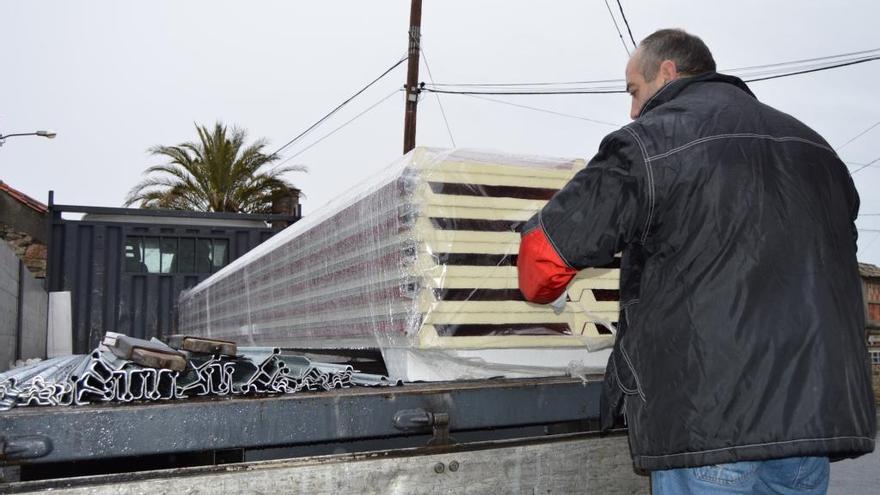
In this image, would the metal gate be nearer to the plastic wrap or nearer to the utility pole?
the plastic wrap

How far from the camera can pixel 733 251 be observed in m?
2.02

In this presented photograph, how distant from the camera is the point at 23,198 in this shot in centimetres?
1689

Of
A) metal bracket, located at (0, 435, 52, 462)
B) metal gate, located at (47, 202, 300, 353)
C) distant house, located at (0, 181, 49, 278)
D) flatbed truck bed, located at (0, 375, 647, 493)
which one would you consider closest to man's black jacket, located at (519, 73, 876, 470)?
flatbed truck bed, located at (0, 375, 647, 493)

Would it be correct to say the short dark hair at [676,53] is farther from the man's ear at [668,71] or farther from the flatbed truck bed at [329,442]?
the flatbed truck bed at [329,442]

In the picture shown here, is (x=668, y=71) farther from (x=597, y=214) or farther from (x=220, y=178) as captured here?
(x=220, y=178)

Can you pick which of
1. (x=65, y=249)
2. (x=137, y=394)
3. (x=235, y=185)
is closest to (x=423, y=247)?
(x=137, y=394)

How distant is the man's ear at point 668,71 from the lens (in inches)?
93.0

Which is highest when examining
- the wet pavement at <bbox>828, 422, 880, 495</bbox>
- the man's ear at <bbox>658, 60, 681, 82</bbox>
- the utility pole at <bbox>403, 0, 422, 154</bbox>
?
the utility pole at <bbox>403, 0, 422, 154</bbox>

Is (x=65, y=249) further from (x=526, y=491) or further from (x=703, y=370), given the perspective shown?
(x=703, y=370)

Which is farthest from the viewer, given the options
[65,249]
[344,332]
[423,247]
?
[65,249]

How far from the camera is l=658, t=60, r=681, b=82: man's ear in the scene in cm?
236

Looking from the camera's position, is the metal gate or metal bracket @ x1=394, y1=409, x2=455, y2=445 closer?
metal bracket @ x1=394, y1=409, x2=455, y2=445

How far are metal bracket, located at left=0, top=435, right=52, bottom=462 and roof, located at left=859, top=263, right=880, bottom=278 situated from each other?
21.0m

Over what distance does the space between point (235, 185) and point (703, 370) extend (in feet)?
76.2
